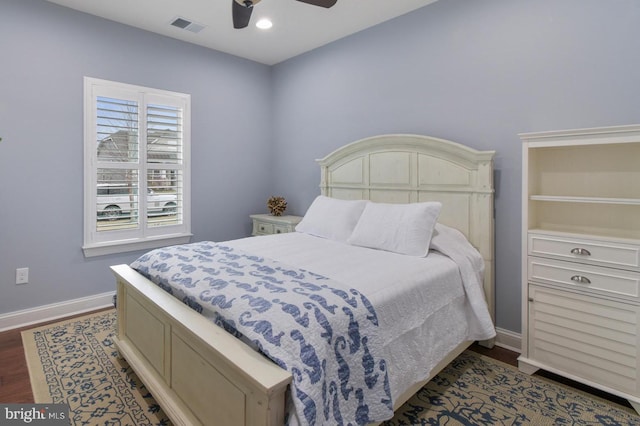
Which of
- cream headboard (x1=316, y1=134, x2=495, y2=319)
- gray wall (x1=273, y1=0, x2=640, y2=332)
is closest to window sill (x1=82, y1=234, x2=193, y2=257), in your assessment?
cream headboard (x1=316, y1=134, x2=495, y2=319)

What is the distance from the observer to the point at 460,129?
283 cm

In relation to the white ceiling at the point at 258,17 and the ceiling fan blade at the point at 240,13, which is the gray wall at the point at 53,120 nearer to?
the white ceiling at the point at 258,17

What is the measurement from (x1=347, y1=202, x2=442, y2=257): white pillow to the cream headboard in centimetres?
32

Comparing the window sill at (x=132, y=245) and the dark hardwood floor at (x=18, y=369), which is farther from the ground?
the window sill at (x=132, y=245)

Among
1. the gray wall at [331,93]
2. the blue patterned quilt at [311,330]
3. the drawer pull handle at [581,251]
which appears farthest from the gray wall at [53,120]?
the drawer pull handle at [581,251]

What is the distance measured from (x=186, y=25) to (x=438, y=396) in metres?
3.78

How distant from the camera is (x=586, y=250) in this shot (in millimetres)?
2008

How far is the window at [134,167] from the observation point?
127 inches

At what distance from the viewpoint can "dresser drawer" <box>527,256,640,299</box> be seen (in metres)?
1.88

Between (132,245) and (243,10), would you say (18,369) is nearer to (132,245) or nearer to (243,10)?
(132,245)

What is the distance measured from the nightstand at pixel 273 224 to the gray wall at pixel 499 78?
965mm

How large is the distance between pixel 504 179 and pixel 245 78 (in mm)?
3238

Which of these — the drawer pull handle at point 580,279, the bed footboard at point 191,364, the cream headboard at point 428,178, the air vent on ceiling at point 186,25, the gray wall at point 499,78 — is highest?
the air vent on ceiling at point 186,25

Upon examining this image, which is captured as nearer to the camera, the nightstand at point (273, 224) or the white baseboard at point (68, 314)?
the white baseboard at point (68, 314)
